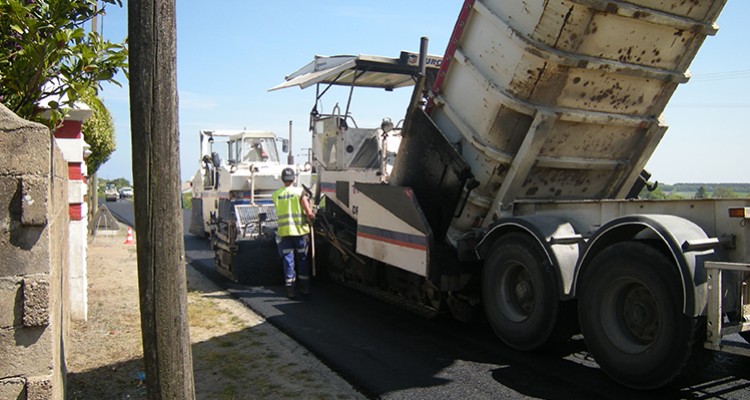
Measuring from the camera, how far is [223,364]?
5.55 metres

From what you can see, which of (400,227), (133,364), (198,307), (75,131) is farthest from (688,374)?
(75,131)

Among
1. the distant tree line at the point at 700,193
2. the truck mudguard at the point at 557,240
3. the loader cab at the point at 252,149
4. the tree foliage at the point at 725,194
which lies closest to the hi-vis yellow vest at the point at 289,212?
the truck mudguard at the point at 557,240

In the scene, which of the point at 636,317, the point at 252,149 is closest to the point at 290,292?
the point at 636,317

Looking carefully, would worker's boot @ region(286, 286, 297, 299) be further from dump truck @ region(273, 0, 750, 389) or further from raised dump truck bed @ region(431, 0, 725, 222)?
raised dump truck bed @ region(431, 0, 725, 222)

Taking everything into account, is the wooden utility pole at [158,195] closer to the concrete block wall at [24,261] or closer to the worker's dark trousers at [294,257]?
the concrete block wall at [24,261]

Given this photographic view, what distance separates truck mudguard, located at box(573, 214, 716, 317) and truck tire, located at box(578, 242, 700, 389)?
0.30ft

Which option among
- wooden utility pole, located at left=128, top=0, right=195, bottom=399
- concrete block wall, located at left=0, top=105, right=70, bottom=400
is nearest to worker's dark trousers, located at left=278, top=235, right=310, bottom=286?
concrete block wall, located at left=0, top=105, right=70, bottom=400

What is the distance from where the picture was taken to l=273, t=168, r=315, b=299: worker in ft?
27.6

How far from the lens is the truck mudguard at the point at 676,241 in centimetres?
409

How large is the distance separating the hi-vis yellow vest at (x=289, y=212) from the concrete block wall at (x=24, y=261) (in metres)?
5.16

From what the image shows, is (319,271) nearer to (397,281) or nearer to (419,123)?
(397,281)

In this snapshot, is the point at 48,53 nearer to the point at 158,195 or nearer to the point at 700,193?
the point at 158,195

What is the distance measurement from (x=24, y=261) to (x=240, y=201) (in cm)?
1007

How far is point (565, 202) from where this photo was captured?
5.62m
